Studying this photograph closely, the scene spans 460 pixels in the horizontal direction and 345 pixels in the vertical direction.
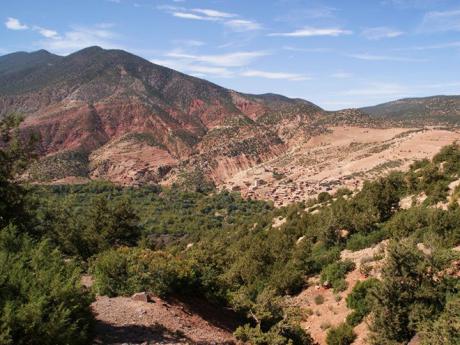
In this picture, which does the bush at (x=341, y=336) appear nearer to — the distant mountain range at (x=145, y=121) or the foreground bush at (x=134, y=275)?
the foreground bush at (x=134, y=275)

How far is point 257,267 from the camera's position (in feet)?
96.0

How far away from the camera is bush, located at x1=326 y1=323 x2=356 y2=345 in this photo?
→ 58.6 feet

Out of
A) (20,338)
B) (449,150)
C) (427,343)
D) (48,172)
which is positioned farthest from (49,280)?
(48,172)

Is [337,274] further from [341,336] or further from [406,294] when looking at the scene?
[406,294]

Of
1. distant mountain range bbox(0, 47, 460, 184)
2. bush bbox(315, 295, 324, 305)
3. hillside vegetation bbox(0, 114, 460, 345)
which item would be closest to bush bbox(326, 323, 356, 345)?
hillside vegetation bbox(0, 114, 460, 345)

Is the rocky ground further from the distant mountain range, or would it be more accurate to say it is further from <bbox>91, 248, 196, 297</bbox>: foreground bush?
<bbox>91, 248, 196, 297</bbox>: foreground bush

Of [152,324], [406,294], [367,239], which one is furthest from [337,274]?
[152,324]

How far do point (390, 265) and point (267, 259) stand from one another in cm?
1475

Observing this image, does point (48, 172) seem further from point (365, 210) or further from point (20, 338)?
point (20, 338)

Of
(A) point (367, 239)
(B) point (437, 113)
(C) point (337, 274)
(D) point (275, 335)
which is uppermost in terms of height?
(B) point (437, 113)

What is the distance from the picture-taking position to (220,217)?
242 feet

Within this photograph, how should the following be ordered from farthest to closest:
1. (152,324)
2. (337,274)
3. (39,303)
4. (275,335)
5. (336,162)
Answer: (336,162)
(337,274)
(275,335)
(152,324)
(39,303)

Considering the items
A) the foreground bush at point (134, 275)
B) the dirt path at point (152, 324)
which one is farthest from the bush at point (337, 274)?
the foreground bush at point (134, 275)

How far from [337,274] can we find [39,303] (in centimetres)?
1687
